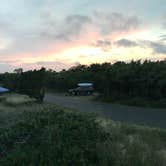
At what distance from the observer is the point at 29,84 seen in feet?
146

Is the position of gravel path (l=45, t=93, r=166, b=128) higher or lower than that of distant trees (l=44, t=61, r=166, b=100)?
lower

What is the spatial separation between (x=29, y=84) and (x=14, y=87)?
8036 mm

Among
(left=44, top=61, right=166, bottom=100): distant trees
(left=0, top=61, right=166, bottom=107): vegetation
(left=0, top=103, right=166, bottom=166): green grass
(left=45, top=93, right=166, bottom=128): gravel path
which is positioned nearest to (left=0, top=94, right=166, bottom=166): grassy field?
(left=0, top=103, right=166, bottom=166): green grass

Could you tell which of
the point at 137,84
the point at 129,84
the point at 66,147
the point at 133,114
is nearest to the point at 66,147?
the point at 66,147

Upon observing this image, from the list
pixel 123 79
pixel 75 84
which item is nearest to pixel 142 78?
pixel 123 79

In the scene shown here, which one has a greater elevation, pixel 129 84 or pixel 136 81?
pixel 136 81

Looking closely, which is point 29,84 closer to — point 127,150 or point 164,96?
point 164,96

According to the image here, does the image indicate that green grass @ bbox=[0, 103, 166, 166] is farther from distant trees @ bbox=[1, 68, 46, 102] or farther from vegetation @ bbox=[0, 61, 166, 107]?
distant trees @ bbox=[1, 68, 46, 102]

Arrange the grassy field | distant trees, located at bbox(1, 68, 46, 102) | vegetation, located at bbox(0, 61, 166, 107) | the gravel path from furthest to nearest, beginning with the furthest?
1. distant trees, located at bbox(1, 68, 46, 102)
2. vegetation, located at bbox(0, 61, 166, 107)
3. the gravel path
4. the grassy field

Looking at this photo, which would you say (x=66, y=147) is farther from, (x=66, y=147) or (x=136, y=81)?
(x=136, y=81)

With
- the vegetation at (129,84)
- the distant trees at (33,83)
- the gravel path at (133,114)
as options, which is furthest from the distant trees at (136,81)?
the distant trees at (33,83)

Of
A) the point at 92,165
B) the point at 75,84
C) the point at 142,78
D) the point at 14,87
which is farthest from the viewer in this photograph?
the point at 75,84

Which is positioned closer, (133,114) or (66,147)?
(66,147)

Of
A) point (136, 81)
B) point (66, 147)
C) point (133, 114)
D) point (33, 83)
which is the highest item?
point (136, 81)
